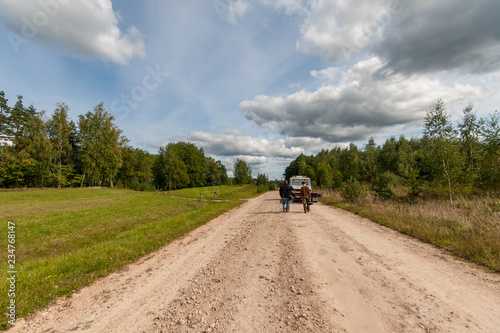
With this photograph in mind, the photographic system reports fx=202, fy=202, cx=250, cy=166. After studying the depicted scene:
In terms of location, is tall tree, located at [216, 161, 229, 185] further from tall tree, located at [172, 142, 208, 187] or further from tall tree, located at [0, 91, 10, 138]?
tall tree, located at [0, 91, 10, 138]

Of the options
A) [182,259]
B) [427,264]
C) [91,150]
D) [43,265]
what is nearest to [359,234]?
[427,264]

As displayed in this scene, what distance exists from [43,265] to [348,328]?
7.45 meters

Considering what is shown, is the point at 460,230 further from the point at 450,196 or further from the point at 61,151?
the point at 61,151

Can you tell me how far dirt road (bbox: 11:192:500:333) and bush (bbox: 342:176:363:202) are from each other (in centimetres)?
1188

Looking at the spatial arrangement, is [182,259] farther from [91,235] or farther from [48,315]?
[91,235]

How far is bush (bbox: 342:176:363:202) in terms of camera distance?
17.7 meters

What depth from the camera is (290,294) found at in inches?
147

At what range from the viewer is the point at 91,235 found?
31.2 feet

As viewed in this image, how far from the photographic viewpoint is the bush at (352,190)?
58.1 ft

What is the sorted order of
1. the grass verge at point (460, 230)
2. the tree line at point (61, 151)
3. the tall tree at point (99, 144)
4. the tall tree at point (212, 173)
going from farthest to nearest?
the tall tree at point (212, 173) < the tall tree at point (99, 144) < the tree line at point (61, 151) < the grass verge at point (460, 230)

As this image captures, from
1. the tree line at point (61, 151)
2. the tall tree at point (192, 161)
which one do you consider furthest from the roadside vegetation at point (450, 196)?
the tall tree at point (192, 161)

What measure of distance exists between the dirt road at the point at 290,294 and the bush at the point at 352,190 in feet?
39.0

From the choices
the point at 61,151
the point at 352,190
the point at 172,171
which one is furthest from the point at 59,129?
the point at 352,190

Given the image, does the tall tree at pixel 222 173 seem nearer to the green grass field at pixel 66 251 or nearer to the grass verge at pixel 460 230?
the green grass field at pixel 66 251
